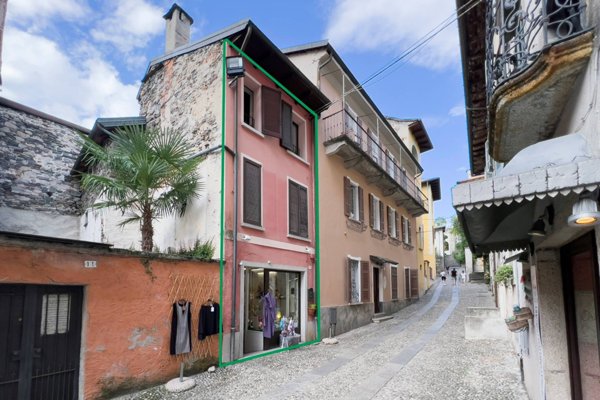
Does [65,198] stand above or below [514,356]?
above

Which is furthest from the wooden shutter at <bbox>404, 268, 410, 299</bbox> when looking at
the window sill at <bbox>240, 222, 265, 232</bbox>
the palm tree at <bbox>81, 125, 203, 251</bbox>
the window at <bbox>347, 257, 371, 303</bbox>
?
the palm tree at <bbox>81, 125, 203, 251</bbox>

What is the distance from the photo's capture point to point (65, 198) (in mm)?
13805

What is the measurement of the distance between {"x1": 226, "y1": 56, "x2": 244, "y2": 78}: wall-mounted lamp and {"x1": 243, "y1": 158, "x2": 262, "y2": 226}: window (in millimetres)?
2068

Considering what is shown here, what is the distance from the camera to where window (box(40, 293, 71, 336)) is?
19.1ft

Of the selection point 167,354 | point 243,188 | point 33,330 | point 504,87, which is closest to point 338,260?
point 243,188

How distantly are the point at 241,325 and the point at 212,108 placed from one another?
5.20m

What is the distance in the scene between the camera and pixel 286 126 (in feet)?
38.4

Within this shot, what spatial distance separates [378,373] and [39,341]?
5.87 meters

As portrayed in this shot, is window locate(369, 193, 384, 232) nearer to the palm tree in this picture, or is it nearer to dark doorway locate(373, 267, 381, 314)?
dark doorway locate(373, 267, 381, 314)

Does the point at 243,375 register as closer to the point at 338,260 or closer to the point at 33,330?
the point at 33,330

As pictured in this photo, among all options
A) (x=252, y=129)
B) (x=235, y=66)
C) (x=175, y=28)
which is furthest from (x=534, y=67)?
(x=175, y=28)

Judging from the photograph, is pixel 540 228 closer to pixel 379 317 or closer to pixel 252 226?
pixel 252 226

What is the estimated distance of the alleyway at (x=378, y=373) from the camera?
668cm

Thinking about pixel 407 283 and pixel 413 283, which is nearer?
pixel 407 283
